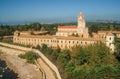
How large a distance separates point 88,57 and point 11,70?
10994 millimetres

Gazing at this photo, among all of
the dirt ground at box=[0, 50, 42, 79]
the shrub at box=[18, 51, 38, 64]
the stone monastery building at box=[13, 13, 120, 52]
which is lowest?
the dirt ground at box=[0, 50, 42, 79]

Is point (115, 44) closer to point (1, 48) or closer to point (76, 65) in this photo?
point (76, 65)

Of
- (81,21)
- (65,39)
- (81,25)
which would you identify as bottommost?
(65,39)

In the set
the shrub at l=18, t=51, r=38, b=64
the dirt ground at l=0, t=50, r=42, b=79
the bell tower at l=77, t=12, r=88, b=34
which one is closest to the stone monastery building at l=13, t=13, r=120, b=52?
the bell tower at l=77, t=12, r=88, b=34

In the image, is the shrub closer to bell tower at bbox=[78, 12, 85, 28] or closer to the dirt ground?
the dirt ground

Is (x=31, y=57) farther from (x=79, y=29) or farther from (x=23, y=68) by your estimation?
(x=79, y=29)

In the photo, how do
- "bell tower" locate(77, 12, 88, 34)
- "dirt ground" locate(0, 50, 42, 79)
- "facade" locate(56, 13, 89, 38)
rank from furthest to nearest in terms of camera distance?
"bell tower" locate(77, 12, 88, 34) → "facade" locate(56, 13, 89, 38) → "dirt ground" locate(0, 50, 42, 79)

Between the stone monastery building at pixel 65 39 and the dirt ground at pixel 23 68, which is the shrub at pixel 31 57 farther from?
the stone monastery building at pixel 65 39

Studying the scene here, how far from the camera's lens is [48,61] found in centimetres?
2956

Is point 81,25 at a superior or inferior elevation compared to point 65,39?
superior

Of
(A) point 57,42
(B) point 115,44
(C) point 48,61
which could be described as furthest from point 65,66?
(A) point 57,42

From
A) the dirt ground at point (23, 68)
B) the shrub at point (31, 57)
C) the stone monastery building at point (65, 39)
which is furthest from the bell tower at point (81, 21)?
the dirt ground at point (23, 68)

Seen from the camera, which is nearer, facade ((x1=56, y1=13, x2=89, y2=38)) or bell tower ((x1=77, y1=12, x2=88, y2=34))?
facade ((x1=56, y1=13, x2=89, y2=38))

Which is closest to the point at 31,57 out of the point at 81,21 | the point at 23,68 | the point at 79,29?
the point at 23,68
